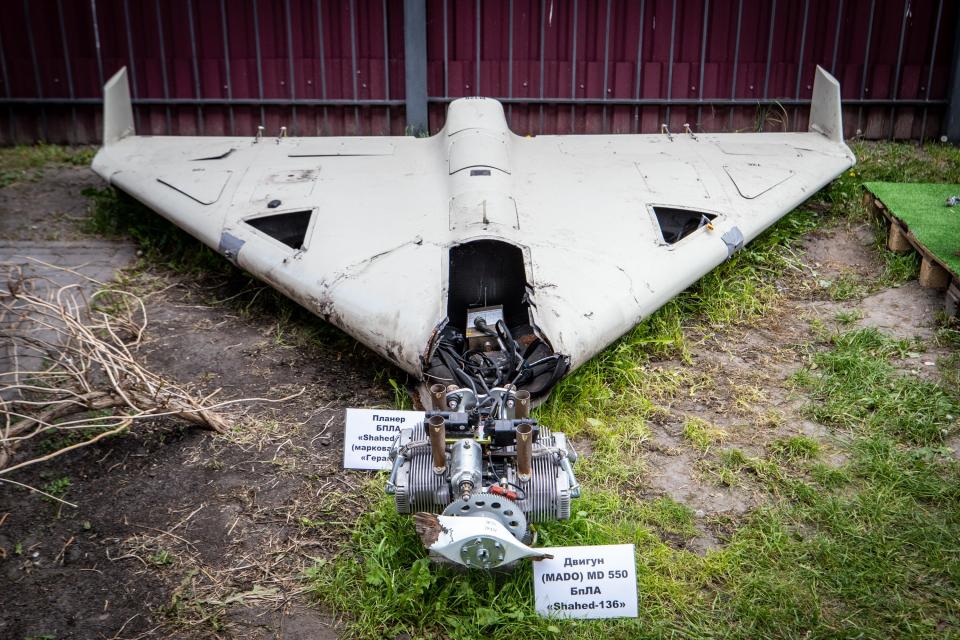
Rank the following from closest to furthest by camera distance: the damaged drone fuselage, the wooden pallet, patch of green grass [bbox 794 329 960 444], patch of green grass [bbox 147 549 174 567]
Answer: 1. patch of green grass [bbox 147 549 174 567]
2. patch of green grass [bbox 794 329 960 444]
3. the damaged drone fuselage
4. the wooden pallet

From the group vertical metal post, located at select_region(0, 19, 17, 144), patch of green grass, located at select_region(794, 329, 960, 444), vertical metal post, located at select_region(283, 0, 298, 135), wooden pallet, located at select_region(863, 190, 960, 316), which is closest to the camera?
patch of green grass, located at select_region(794, 329, 960, 444)

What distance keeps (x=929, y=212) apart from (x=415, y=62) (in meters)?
5.70

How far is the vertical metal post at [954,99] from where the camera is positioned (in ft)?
31.4

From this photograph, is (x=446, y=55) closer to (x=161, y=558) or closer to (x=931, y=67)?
(x=931, y=67)

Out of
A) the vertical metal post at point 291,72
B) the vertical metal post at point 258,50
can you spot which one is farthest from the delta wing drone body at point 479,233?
the vertical metal post at point 291,72

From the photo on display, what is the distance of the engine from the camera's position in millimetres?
3268

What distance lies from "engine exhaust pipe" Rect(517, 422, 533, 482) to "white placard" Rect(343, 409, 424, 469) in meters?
1.20

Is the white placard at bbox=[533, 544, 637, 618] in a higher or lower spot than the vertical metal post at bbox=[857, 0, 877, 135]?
lower

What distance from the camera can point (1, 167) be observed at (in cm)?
945

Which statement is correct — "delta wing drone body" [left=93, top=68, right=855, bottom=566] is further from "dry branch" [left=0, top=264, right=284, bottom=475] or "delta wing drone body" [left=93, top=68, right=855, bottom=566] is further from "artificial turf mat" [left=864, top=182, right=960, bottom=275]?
"dry branch" [left=0, top=264, right=284, bottom=475]

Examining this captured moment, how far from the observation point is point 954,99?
970cm

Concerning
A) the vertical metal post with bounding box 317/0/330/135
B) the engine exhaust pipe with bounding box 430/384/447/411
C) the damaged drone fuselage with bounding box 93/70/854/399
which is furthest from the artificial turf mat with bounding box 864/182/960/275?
Answer: the vertical metal post with bounding box 317/0/330/135

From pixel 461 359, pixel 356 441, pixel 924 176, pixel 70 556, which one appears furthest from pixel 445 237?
pixel 924 176

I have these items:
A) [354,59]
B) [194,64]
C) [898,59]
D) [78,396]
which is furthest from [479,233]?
[898,59]
